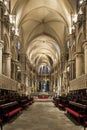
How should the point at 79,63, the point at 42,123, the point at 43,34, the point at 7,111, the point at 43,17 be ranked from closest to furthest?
the point at 42,123, the point at 7,111, the point at 79,63, the point at 43,17, the point at 43,34

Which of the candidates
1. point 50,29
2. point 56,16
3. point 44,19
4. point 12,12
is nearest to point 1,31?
point 12,12

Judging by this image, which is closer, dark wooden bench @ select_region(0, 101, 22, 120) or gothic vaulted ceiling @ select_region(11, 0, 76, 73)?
dark wooden bench @ select_region(0, 101, 22, 120)

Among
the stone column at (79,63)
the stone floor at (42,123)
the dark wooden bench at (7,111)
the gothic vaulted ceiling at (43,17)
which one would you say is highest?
the gothic vaulted ceiling at (43,17)

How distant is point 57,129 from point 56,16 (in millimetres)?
30771

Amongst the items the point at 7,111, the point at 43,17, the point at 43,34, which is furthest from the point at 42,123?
the point at 43,34

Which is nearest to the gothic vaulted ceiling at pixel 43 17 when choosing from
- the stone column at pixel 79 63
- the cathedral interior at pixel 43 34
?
the cathedral interior at pixel 43 34

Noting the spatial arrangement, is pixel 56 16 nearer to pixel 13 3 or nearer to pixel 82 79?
pixel 13 3

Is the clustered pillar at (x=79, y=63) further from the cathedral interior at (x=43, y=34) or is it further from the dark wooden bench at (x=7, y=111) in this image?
the dark wooden bench at (x=7, y=111)

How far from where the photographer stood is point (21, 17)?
3581 cm

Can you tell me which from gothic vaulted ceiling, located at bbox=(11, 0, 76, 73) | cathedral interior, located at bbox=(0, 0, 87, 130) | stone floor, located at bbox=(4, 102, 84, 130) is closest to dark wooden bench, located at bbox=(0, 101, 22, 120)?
cathedral interior, located at bbox=(0, 0, 87, 130)

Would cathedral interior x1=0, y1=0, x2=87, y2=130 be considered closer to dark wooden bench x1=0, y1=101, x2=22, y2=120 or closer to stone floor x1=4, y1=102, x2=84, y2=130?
dark wooden bench x1=0, y1=101, x2=22, y2=120

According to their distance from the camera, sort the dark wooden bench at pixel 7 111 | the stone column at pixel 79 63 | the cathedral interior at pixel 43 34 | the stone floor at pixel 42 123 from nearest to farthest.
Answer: the stone floor at pixel 42 123, the dark wooden bench at pixel 7 111, the cathedral interior at pixel 43 34, the stone column at pixel 79 63

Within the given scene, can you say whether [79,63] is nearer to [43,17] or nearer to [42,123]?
[43,17]

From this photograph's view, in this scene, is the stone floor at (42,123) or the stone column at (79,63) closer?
the stone floor at (42,123)
